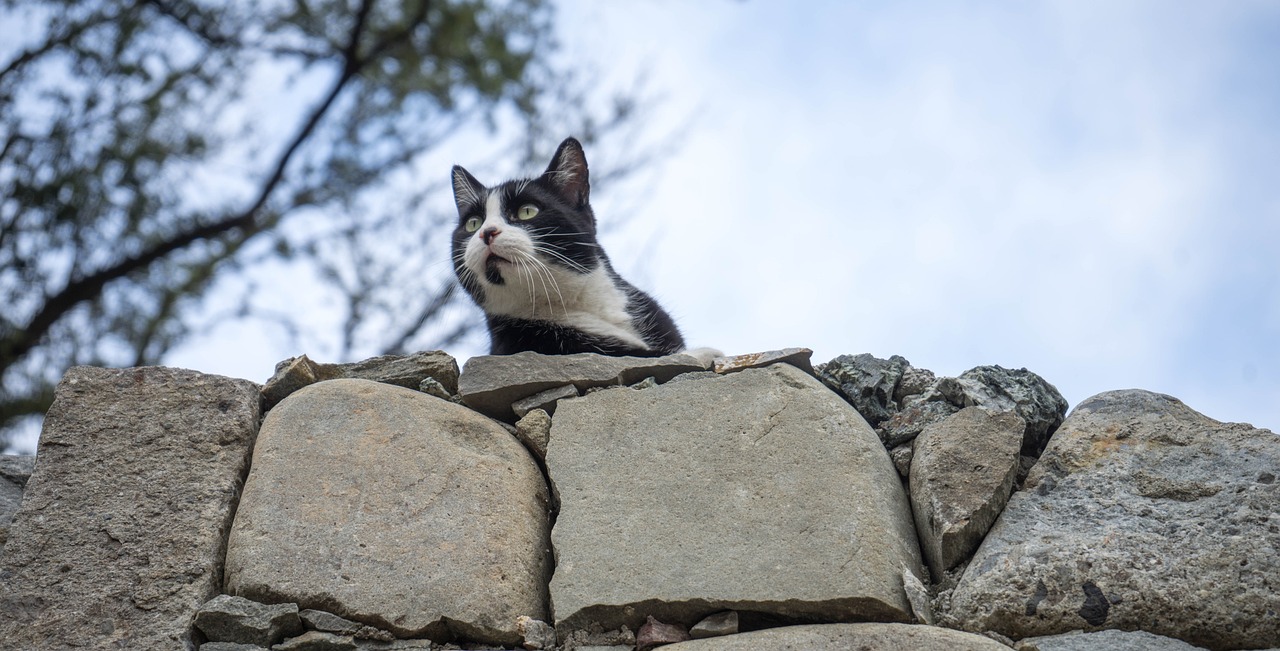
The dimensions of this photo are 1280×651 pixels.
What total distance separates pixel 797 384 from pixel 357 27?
389 centimetres

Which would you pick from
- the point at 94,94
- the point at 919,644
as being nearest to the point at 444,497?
the point at 919,644

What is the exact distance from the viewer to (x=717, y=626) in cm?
224

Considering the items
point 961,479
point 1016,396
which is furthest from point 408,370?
point 1016,396

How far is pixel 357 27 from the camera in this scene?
5.68 meters

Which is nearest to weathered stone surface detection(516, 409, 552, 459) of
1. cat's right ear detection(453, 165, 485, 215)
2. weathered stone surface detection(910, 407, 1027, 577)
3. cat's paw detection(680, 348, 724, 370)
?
cat's paw detection(680, 348, 724, 370)

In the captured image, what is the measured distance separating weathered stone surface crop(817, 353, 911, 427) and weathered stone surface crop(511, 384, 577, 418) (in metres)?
0.70

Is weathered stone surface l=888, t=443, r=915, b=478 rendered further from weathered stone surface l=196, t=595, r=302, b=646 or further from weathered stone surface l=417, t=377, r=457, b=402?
weathered stone surface l=196, t=595, r=302, b=646

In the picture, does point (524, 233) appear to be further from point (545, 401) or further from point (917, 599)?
point (917, 599)

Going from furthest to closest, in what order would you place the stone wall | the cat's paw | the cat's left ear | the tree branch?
the tree branch → the cat's left ear → the cat's paw → the stone wall

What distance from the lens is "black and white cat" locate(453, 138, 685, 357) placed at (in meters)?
3.65

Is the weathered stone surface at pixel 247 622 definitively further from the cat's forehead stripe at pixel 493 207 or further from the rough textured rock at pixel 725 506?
the cat's forehead stripe at pixel 493 207

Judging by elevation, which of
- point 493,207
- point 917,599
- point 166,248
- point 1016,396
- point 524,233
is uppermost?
point 166,248

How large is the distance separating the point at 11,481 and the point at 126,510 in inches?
33.6

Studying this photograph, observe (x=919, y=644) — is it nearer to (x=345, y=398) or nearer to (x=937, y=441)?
(x=937, y=441)
